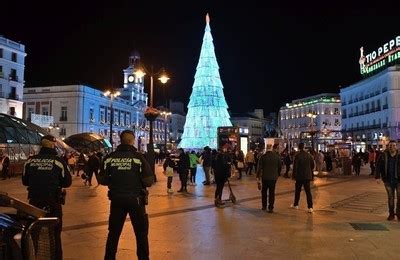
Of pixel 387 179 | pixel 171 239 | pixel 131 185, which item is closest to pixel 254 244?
pixel 171 239

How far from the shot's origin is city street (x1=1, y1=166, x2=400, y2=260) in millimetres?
7172

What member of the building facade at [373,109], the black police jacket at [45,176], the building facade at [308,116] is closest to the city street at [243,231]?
the black police jacket at [45,176]

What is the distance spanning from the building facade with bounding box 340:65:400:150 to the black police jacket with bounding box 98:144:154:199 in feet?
188

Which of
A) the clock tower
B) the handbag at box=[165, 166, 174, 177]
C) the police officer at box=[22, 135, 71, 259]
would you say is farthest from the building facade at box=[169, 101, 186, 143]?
the police officer at box=[22, 135, 71, 259]

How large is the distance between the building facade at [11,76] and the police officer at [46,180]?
185ft

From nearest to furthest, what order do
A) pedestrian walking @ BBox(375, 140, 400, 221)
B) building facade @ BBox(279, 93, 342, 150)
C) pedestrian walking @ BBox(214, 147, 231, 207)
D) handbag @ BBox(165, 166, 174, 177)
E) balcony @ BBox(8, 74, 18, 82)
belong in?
pedestrian walking @ BBox(375, 140, 400, 221) < pedestrian walking @ BBox(214, 147, 231, 207) < handbag @ BBox(165, 166, 174, 177) < balcony @ BBox(8, 74, 18, 82) < building facade @ BBox(279, 93, 342, 150)

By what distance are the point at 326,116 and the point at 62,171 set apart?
353ft

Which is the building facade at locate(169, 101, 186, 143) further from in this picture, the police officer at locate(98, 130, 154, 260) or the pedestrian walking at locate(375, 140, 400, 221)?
the police officer at locate(98, 130, 154, 260)

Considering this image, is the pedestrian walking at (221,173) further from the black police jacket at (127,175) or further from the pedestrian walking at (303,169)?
the black police jacket at (127,175)

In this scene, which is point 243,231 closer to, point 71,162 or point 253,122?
point 71,162

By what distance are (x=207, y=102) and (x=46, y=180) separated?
48.1 metres

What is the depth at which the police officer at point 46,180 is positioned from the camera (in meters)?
6.25

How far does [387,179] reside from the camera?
10375 mm

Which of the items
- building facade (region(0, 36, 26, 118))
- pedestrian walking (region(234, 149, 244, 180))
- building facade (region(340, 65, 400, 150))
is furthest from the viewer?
building facade (region(340, 65, 400, 150))
